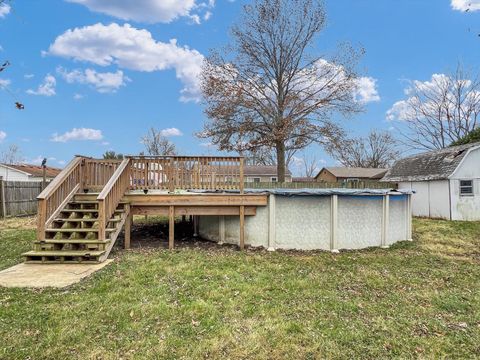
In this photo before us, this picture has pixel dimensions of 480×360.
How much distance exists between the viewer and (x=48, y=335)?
337cm

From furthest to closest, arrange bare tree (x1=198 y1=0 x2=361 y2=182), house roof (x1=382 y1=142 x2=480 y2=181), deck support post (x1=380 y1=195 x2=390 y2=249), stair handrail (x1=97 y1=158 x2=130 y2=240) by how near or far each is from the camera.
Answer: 1. bare tree (x1=198 y1=0 x2=361 y2=182)
2. house roof (x1=382 y1=142 x2=480 y2=181)
3. deck support post (x1=380 y1=195 x2=390 y2=249)
4. stair handrail (x1=97 y1=158 x2=130 y2=240)

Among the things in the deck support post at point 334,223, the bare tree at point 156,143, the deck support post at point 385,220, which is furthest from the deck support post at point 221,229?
the bare tree at point 156,143

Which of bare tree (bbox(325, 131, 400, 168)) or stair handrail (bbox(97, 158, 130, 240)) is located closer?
stair handrail (bbox(97, 158, 130, 240))

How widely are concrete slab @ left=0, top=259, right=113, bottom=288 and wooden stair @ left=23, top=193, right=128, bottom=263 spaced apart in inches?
8.5

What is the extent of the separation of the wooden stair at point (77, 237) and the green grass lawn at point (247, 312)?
19.1 inches

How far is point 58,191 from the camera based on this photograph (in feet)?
23.0

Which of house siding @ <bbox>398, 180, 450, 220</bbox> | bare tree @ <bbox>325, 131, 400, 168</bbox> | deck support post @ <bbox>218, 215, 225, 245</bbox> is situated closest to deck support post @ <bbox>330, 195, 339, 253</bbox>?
deck support post @ <bbox>218, 215, 225, 245</bbox>

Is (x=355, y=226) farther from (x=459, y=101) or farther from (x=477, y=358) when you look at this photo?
(x=459, y=101)

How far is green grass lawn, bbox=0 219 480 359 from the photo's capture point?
321 centimetres

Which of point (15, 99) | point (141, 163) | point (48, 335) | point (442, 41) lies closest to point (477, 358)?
point (48, 335)

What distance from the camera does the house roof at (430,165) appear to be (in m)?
15.9

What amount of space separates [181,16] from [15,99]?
36.0 feet

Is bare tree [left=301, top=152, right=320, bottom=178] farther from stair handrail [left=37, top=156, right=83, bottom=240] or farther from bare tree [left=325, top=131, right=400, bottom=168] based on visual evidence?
stair handrail [left=37, top=156, right=83, bottom=240]

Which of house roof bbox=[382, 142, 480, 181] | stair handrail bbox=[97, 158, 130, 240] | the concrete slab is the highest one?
house roof bbox=[382, 142, 480, 181]
